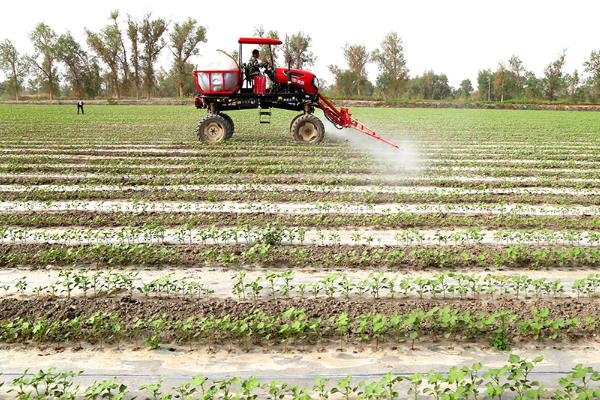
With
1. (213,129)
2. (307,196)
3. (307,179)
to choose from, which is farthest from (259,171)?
(213,129)

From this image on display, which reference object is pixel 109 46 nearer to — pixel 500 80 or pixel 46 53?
pixel 46 53

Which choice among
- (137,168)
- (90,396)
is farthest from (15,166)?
(90,396)

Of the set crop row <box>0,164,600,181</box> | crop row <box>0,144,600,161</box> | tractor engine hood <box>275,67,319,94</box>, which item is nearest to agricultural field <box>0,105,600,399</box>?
crop row <box>0,164,600,181</box>

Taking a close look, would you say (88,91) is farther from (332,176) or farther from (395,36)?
(332,176)

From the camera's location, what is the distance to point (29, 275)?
5680 millimetres

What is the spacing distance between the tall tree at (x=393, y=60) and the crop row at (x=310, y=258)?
68039 mm

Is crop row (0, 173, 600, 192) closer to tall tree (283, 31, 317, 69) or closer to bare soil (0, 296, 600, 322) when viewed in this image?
bare soil (0, 296, 600, 322)

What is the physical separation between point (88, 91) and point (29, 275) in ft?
230

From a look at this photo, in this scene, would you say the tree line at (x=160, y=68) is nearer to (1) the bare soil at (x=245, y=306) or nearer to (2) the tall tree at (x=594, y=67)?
(2) the tall tree at (x=594, y=67)

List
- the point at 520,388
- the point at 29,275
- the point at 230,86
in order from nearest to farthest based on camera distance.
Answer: the point at 520,388 → the point at 29,275 → the point at 230,86

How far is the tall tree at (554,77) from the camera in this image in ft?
237

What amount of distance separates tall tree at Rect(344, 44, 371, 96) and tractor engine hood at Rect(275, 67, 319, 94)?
56.8m

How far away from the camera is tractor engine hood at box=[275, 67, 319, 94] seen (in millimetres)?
15133

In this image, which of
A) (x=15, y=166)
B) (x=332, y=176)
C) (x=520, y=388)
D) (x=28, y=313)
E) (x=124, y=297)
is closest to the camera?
(x=520, y=388)
